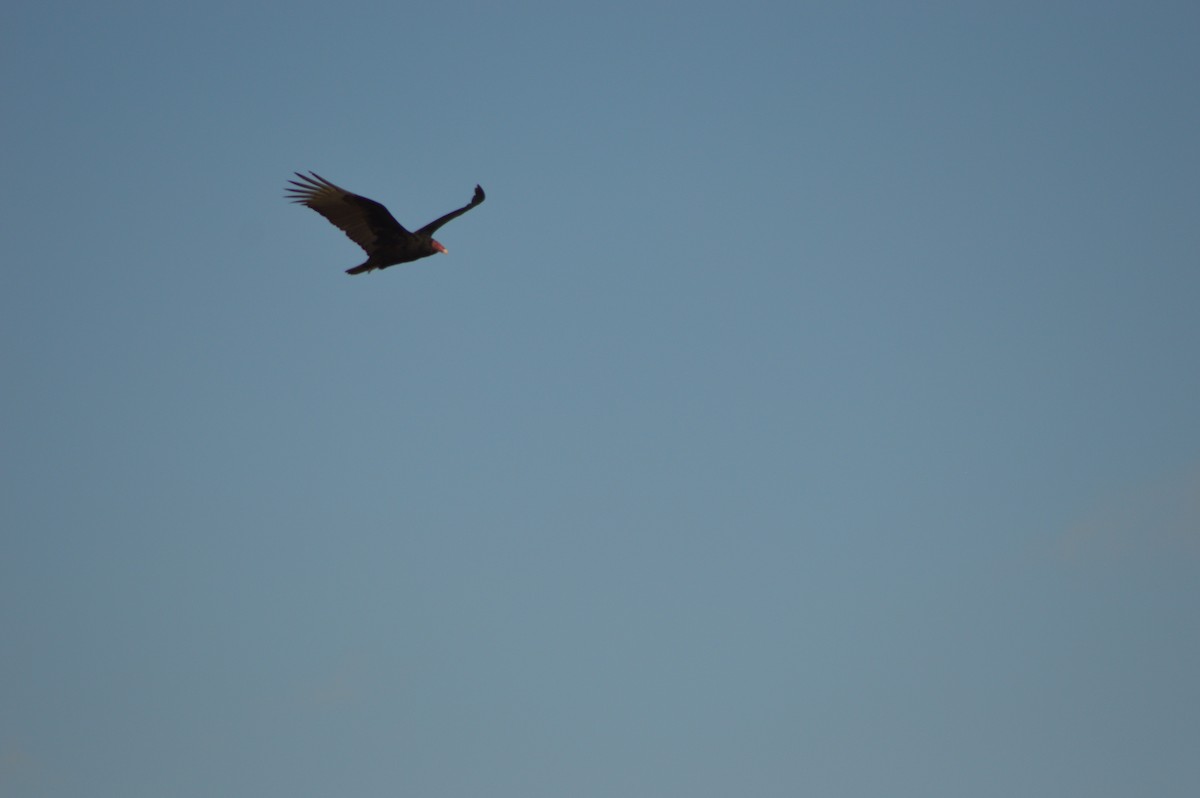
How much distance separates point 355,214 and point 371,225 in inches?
14.0

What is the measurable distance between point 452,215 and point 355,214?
5.90ft

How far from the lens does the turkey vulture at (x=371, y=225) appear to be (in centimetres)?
4250

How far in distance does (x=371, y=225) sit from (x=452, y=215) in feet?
5.01

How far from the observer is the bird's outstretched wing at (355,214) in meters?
42.4

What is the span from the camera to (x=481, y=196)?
4284cm

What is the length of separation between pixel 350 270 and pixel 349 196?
1.36m

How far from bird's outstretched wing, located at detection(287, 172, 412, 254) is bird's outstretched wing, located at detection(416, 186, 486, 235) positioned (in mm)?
26

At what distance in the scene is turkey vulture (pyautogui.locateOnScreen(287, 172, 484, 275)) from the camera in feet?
139

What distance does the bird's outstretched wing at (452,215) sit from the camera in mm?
42531

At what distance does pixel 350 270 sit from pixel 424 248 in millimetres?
1488

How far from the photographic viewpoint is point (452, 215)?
42562 mm

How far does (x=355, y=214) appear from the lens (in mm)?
42688

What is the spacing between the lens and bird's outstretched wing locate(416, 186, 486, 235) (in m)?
42.5
